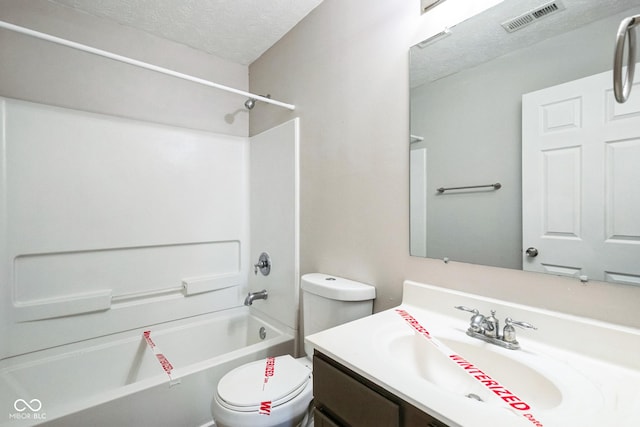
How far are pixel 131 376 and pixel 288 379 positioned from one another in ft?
3.78

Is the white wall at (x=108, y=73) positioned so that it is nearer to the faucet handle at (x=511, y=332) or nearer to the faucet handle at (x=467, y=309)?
the faucet handle at (x=467, y=309)

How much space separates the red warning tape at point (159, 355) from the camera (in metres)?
1.44

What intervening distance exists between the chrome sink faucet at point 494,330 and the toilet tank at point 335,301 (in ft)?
1.62

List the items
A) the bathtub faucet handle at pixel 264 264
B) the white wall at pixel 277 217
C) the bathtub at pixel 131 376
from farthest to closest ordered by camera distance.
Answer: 1. the bathtub faucet handle at pixel 264 264
2. the white wall at pixel 277 217
3. the bathtub at pixel 131 376

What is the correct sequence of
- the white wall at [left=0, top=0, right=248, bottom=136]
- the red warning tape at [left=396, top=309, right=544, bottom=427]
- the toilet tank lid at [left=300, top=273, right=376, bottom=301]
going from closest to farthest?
the red warning tape at [left=396, top=309, right=544, bottom=427]
the toilet tank lid at [left=300, top=273, right=376, bottom=301]
the white wall at [left=0, top=0, right=248, bottom=136]

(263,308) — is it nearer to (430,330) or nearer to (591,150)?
(430,330)

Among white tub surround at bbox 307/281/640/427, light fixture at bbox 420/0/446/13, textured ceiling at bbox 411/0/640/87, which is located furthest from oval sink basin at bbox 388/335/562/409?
light fixture at bbox 420/0/446/13

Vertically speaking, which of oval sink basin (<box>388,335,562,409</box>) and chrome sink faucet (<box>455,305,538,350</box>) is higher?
chrome sink faucet (<box>455,305,538,350</box>)

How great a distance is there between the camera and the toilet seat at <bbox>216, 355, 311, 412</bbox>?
3.65 ft

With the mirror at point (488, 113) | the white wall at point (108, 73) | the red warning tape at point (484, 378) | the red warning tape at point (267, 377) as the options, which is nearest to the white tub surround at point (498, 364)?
the red warning tape at point (484, 378)

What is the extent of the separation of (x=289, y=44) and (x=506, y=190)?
1650mm

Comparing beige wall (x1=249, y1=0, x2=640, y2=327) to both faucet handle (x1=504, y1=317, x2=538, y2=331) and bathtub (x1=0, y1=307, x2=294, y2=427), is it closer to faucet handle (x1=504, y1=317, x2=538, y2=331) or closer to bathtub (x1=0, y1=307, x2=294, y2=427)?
faucet handle (x1=504, y1=317, x2=538, y2=331)

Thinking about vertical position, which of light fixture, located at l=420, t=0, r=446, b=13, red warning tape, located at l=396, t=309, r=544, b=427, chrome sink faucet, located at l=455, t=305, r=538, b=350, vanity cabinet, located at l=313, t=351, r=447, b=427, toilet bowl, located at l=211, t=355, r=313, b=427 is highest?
light fixture, located at l=420, t=0, r=446, b=13

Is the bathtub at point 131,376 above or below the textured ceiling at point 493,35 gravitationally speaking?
below
